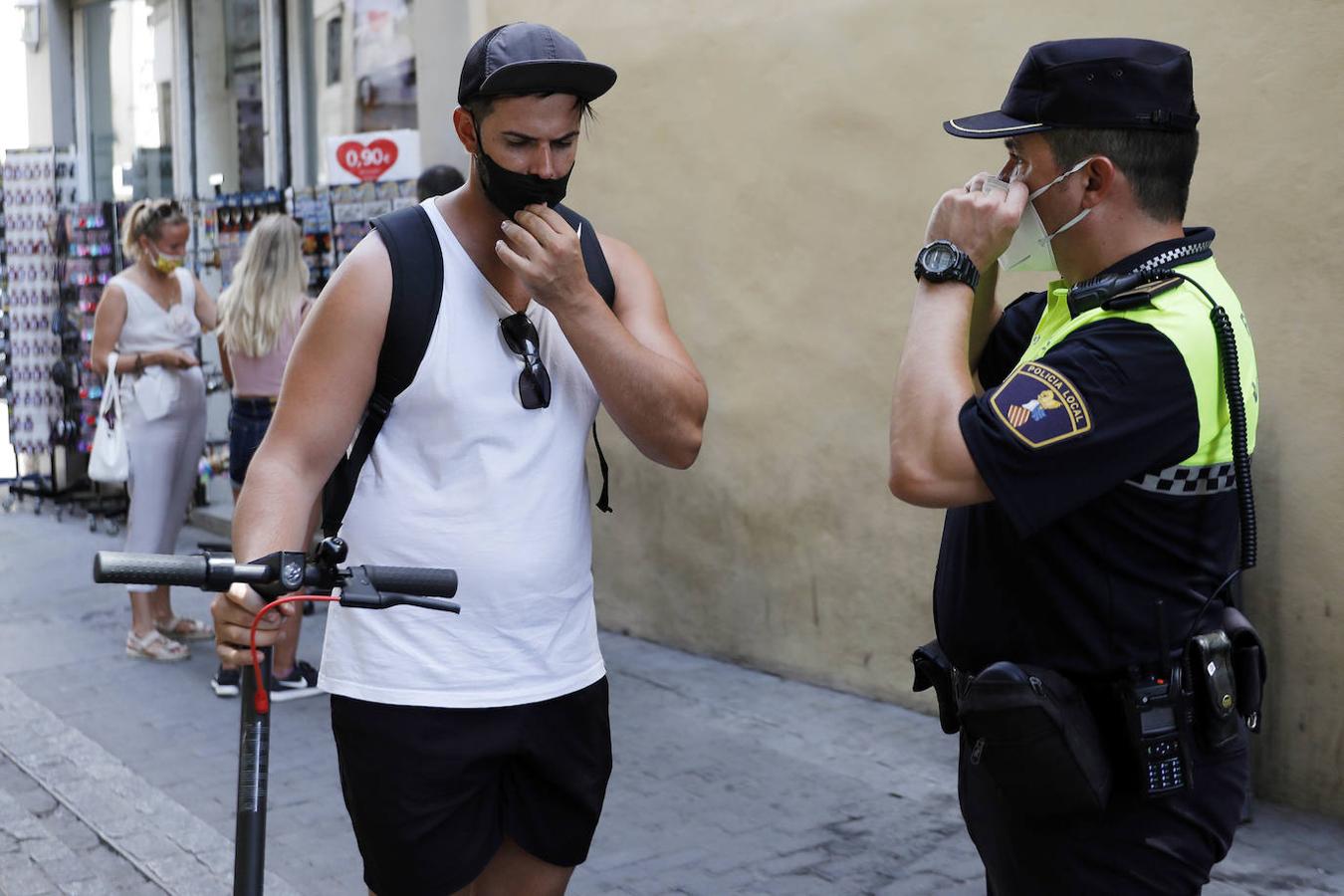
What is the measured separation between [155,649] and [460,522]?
16.9ft

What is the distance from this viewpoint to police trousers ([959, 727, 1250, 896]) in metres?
2.25

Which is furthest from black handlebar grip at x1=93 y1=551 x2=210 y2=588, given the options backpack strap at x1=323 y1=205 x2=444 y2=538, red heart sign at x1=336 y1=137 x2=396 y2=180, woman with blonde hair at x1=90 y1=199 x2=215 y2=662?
red heart sign at x1=336 y1=137 x2=396 y2=180

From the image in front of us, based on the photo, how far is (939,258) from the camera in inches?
93.3

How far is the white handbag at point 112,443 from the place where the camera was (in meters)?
7.23

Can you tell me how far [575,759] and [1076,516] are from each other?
3.35 feet

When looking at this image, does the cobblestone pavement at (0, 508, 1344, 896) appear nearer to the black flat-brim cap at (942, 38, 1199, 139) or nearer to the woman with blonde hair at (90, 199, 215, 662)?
the woman with blonde hair at (90, 199, 215, 662)

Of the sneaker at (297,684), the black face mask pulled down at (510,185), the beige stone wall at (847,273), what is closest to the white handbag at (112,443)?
the sneaker at (297,684)

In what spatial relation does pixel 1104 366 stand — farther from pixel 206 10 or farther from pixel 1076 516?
pixel 206 10

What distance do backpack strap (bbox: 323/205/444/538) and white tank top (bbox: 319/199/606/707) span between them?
0.02 metres

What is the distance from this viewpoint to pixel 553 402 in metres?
2.67

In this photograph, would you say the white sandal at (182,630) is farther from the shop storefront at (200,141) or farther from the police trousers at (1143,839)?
the police trousers at (1143,839)

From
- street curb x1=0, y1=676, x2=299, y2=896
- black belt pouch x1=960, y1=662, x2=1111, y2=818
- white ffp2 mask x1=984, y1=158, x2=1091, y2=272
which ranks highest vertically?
white ffp2 mask x1=984, y1=158, x2=1091, y2=272

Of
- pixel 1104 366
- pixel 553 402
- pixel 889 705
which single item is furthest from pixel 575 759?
pixel 889 705

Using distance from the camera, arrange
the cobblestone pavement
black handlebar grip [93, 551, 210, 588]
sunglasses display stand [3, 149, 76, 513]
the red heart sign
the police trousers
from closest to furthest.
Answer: black handlebar grip [93, 551, 210, 588]
the police trousers
the cobblestone pavement
the red heart sign
sunglasses display stand [3, 149, 76, 513]
